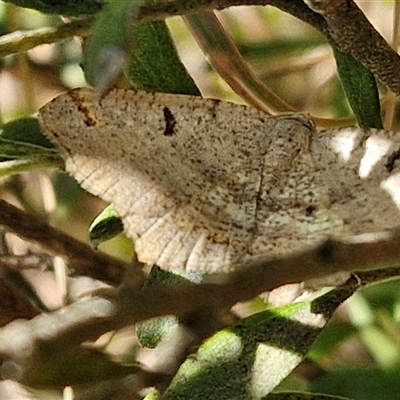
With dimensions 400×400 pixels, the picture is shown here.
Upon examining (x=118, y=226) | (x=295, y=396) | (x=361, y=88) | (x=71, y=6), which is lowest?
(x=295, y=396)

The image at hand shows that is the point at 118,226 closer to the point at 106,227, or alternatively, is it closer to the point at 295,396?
the point at 106,227

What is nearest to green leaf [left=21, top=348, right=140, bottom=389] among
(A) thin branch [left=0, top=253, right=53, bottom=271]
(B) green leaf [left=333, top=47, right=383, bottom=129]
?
(B) green leaf [left=333, top=47, right=383, bottom=129]

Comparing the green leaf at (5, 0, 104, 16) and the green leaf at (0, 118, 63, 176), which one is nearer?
the green leaf at (5, 0, 104, 16)

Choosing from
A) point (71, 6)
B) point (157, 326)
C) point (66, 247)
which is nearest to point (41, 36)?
point (71, 6)

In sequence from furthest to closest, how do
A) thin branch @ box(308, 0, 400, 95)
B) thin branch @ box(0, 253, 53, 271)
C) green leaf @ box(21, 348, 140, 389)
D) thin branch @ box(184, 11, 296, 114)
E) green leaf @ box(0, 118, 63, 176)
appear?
thin branch @ box(0, 253, 53, 271) → thin branch @ box(184, 11, 296, 114) → green leaf @ box(0, 118, 63, 176) → thin branch @ box(308, 0, 400, 95) → green leaf @ box(21, 348, 140, 389)

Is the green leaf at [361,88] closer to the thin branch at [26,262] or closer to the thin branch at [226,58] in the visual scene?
the thin branch at [226,58]

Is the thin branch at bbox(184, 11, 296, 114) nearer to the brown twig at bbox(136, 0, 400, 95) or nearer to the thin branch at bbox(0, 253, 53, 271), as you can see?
the brown twig at bbox(136, 0, 400, 95)
